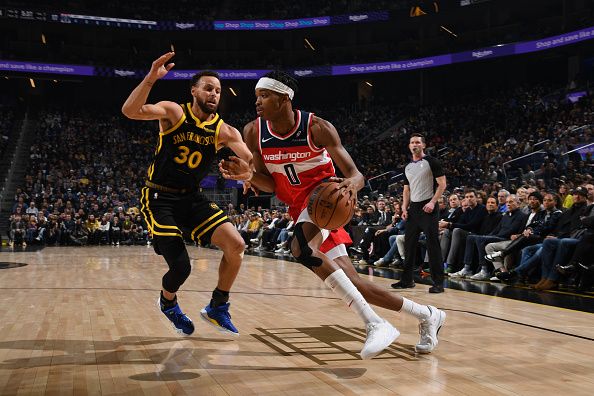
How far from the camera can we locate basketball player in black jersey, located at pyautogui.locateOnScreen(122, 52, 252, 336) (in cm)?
426

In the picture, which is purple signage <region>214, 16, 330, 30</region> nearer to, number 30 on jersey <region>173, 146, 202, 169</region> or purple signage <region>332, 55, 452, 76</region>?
purple signage <region>332, 55, 452, 76</region>

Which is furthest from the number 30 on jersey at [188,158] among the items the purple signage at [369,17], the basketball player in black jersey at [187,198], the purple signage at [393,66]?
the purple signage at [369,17]

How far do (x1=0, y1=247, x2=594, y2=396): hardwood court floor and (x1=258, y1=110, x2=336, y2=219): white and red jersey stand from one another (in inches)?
43.2

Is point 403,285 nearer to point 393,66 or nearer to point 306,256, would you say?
point 306,256

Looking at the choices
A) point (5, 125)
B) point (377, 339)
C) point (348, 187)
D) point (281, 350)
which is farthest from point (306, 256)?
point (5, 125)

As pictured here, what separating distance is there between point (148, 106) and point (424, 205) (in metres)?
4.01

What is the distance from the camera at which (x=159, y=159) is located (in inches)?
173

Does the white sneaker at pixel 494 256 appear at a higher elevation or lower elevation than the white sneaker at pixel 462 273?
higher

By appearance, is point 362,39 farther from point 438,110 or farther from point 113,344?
point 113,344

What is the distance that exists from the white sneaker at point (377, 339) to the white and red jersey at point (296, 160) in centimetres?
98

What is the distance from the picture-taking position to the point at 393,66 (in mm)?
30328

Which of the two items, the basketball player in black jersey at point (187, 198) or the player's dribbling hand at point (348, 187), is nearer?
the player's dribbling hand at point (348, 187)

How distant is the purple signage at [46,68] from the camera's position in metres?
29.0

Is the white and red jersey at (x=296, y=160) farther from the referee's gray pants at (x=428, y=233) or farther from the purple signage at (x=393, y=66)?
the purple signage at (x=393, y=66)
